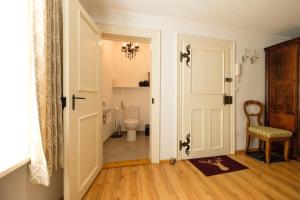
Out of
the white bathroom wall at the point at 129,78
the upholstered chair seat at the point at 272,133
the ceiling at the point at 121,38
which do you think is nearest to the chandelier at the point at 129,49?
the white bathroom wall at the point at 129,78

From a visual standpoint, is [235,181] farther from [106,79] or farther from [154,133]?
[106,79]

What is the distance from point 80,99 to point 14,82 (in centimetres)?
52

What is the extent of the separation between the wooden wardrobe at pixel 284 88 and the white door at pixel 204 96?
83 centimetres

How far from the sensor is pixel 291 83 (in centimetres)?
246

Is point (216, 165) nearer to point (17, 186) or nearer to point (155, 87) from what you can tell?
point (155, 87)

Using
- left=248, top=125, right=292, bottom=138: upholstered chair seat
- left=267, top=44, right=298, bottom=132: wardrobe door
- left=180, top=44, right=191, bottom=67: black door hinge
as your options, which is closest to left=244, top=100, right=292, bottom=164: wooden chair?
left=248, top=125, right=292, bottom=138: upholstered chair seat

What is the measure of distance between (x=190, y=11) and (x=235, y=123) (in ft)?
6.59

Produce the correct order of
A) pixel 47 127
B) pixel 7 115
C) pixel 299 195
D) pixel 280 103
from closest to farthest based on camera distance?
pixel 7 115, pixel 47 127, pixel 299 195, pixel 280 103

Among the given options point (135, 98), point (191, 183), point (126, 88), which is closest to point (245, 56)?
point (191, 183)

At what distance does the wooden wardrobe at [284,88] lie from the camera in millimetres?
2402

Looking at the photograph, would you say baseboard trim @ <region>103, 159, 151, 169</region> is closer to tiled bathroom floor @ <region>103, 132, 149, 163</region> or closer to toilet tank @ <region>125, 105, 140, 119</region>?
tiled bathroom floor @ <region>103, 132, 149, 163</region>

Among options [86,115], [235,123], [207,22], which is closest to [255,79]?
[235,123]

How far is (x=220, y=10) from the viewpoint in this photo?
6.81ft

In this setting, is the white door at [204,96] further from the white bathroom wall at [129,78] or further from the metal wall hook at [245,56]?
the white bathroom wall at [129,78]
